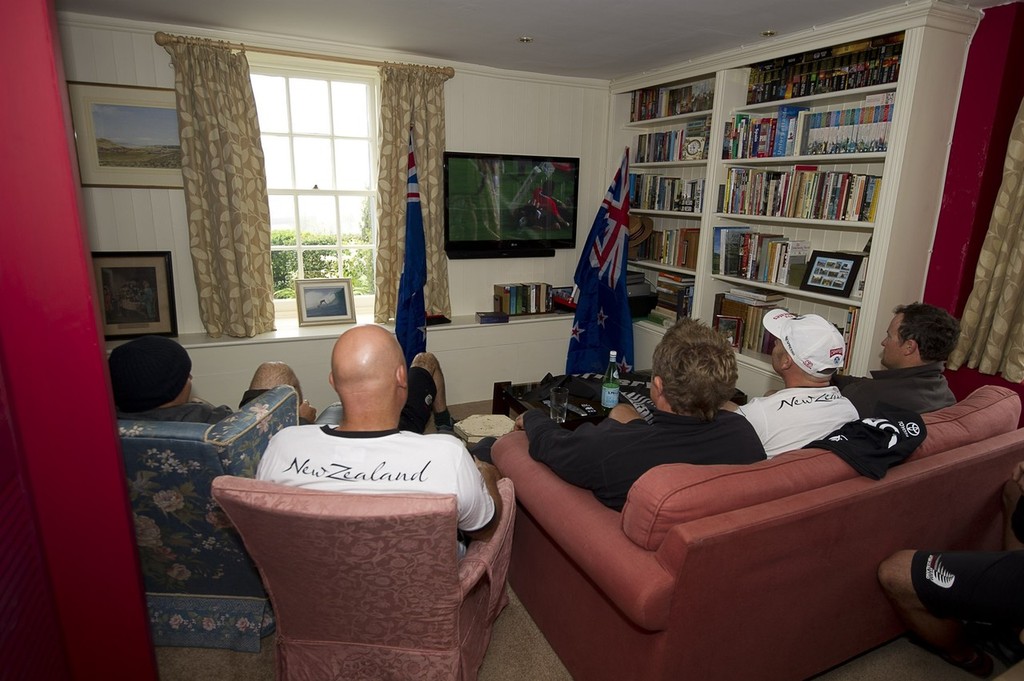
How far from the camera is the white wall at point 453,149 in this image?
332 centimetres

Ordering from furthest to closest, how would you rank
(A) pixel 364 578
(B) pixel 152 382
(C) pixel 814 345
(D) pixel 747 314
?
(D) pixel 747 314 → (C) pixel 814 345 → (B) pixel 152 382 → (A) pixel 364 578

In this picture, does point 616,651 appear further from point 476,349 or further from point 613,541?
point 476,349

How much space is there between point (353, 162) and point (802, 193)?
300 centimetres

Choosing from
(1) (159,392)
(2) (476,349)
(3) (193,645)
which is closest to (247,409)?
(1) (159,392)

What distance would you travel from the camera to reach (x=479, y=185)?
4.31m

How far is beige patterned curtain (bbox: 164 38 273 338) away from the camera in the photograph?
11.3 feet

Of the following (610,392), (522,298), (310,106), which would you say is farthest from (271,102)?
(610,392)

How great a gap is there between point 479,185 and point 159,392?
297cm

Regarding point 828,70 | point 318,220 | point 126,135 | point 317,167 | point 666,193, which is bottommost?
point 318,220

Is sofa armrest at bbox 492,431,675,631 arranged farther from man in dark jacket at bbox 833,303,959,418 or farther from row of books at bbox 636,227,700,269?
row of books at bbox 636,227,700,269

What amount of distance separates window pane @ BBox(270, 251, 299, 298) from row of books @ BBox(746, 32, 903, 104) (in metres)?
3.31

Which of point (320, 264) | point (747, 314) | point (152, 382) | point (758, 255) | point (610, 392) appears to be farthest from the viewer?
point (320, 264)

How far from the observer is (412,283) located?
148 inches

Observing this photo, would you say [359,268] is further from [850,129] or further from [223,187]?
[850,129]
